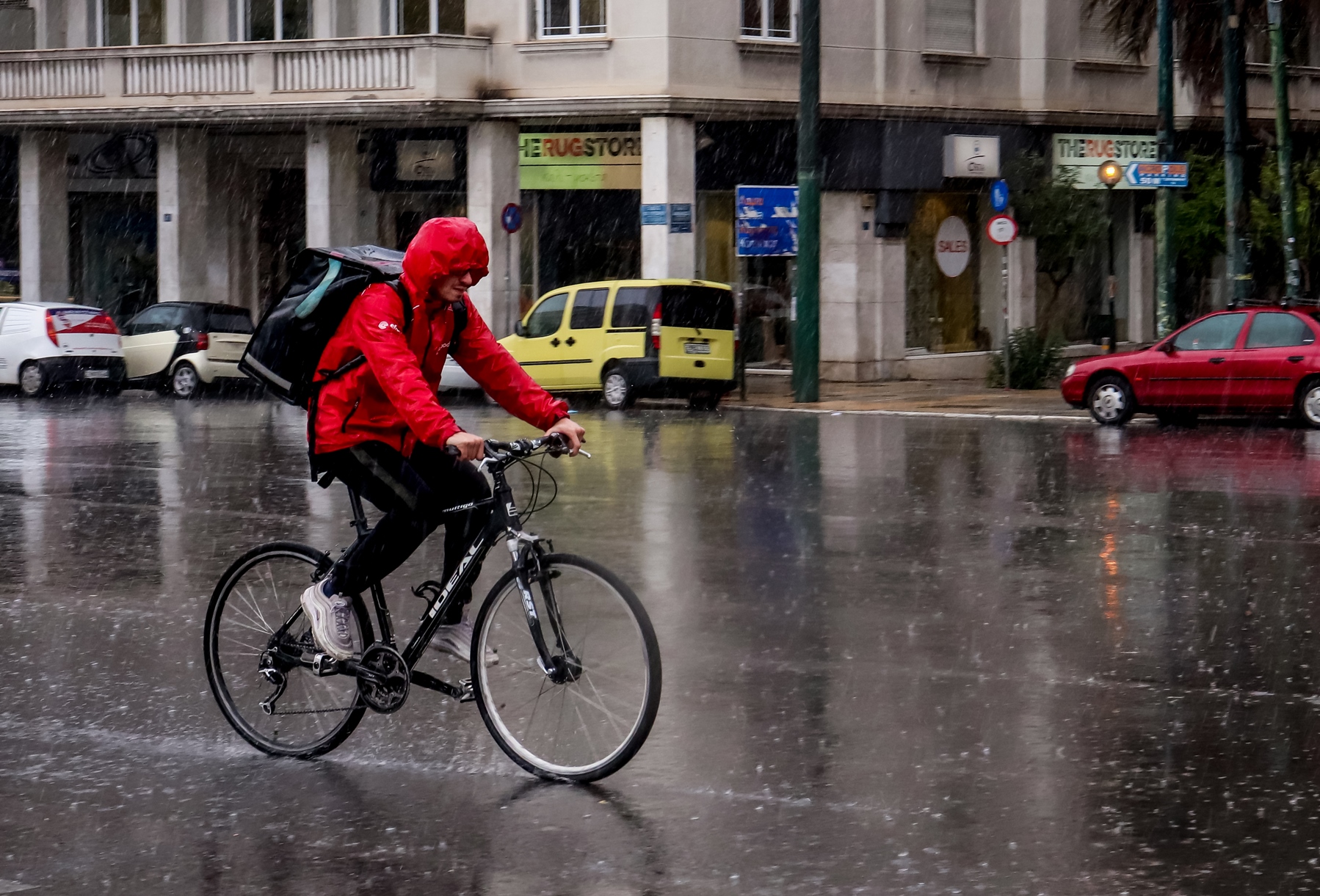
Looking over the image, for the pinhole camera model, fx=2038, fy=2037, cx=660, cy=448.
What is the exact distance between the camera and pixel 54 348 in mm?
30609

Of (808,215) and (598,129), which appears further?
(598,129)

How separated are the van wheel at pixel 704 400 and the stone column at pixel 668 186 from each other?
3.87m

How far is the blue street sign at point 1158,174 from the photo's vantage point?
26.0 meters

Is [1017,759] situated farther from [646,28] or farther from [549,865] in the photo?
[646,28]

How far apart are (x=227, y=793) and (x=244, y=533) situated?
6.85 m

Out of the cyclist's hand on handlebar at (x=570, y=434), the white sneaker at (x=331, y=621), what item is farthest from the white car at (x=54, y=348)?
the cyclist's hand on handlebar at (x=570, y=434)

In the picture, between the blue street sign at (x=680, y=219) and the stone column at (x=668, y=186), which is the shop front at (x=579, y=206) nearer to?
the stone column at (x=668, y=186)

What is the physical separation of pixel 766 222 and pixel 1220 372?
833cm

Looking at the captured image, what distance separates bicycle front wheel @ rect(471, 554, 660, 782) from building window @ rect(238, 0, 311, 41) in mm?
30255

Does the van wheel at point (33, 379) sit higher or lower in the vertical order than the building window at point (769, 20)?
lower

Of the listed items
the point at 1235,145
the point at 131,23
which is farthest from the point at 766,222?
the point at 131,23

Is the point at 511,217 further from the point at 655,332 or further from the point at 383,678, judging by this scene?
the point at 383,678

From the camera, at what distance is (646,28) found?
31.0 m

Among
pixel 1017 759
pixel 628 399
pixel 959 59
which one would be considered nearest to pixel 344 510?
pixel 1017 759
